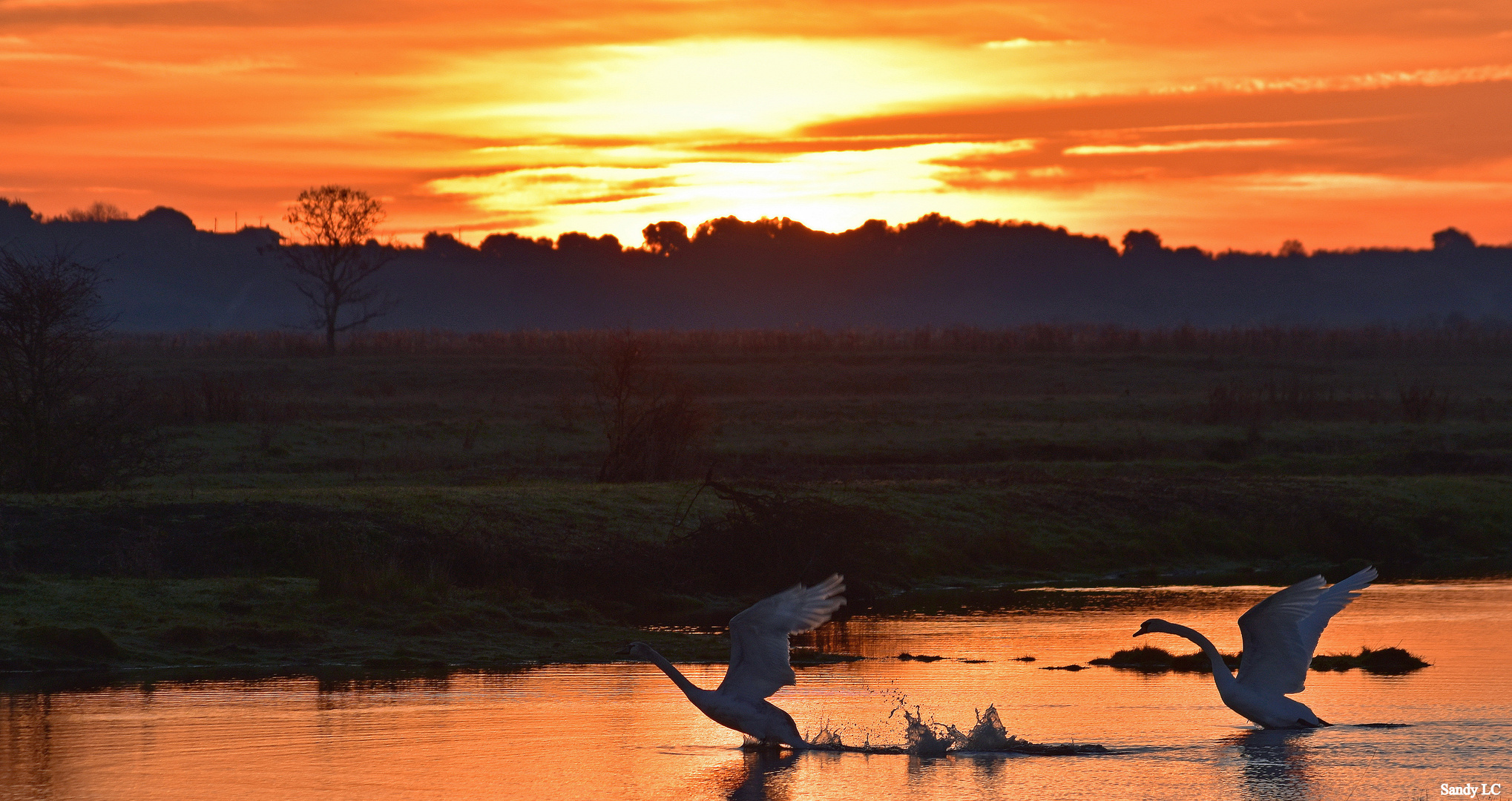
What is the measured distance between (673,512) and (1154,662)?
9.58 meters

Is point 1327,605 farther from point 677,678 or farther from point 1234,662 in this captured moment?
point 677,678

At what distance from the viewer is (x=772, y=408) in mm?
45719

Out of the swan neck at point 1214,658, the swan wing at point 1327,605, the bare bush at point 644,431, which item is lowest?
the swan neck at point 1214,658

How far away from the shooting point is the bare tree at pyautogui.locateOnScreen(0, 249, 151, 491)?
23.0m

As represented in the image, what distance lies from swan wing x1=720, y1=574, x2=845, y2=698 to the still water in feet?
2.04

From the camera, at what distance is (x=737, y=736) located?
12.4 m

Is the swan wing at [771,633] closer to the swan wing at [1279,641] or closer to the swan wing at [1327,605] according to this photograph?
the swan wing at [1279,641]

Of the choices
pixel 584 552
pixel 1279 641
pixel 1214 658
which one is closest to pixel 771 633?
pixel 1214 658

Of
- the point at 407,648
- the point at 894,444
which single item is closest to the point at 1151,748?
the point at 407,648

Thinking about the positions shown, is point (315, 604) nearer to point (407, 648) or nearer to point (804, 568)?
point (407, 648)

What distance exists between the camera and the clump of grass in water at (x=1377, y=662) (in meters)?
15.1

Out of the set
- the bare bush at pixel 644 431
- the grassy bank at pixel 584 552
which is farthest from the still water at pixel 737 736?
the bare bush at pixel 644 431

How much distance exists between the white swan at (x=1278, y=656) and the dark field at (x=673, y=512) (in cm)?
604

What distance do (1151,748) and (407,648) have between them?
26.7 feet
